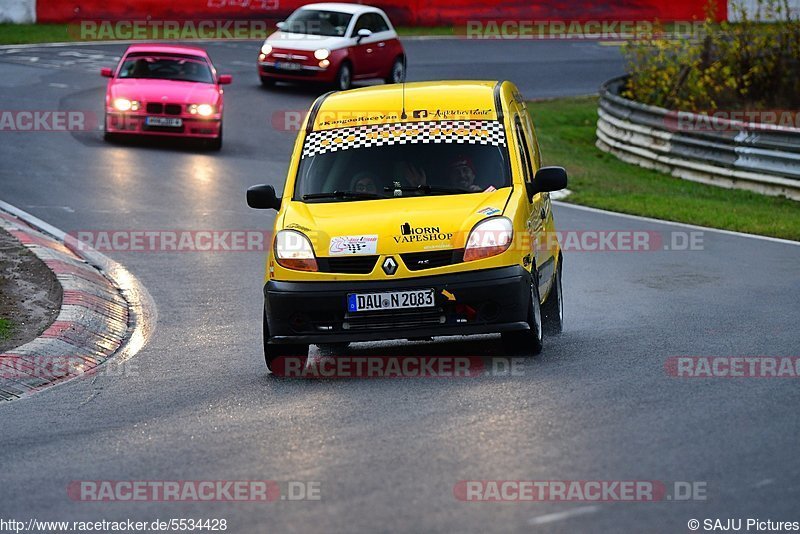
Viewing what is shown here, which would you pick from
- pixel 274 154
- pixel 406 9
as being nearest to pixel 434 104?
pixel 274 154

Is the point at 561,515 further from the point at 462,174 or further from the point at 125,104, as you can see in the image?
the point at 125,104

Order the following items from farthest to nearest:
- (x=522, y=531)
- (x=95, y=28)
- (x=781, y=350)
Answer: (x=95, y=28)
(x=781, y=350)
(x=522, y=531)

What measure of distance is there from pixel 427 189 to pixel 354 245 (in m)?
1.02

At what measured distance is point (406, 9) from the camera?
42875 mm

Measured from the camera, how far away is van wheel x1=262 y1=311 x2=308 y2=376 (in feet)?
32.8

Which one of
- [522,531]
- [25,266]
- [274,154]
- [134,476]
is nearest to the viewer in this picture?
[522,531]

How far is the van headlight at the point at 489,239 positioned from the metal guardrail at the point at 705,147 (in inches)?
482

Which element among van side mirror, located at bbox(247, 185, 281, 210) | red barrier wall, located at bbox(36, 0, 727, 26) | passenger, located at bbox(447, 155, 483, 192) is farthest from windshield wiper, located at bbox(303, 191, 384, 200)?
red barrier wall, located at bbox(36, 0, 727, 26)

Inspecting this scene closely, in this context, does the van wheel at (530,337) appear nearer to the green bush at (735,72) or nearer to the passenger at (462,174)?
the passenger at (462,174)

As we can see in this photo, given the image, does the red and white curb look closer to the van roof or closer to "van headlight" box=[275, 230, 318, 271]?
"van headlight" box=[275, 230, 318, 271]

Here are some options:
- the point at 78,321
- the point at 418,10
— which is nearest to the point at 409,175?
the point at 78,321

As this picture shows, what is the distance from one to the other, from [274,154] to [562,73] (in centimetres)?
1412

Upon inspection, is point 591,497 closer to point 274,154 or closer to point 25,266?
point 25,266

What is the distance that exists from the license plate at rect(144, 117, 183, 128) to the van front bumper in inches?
574
